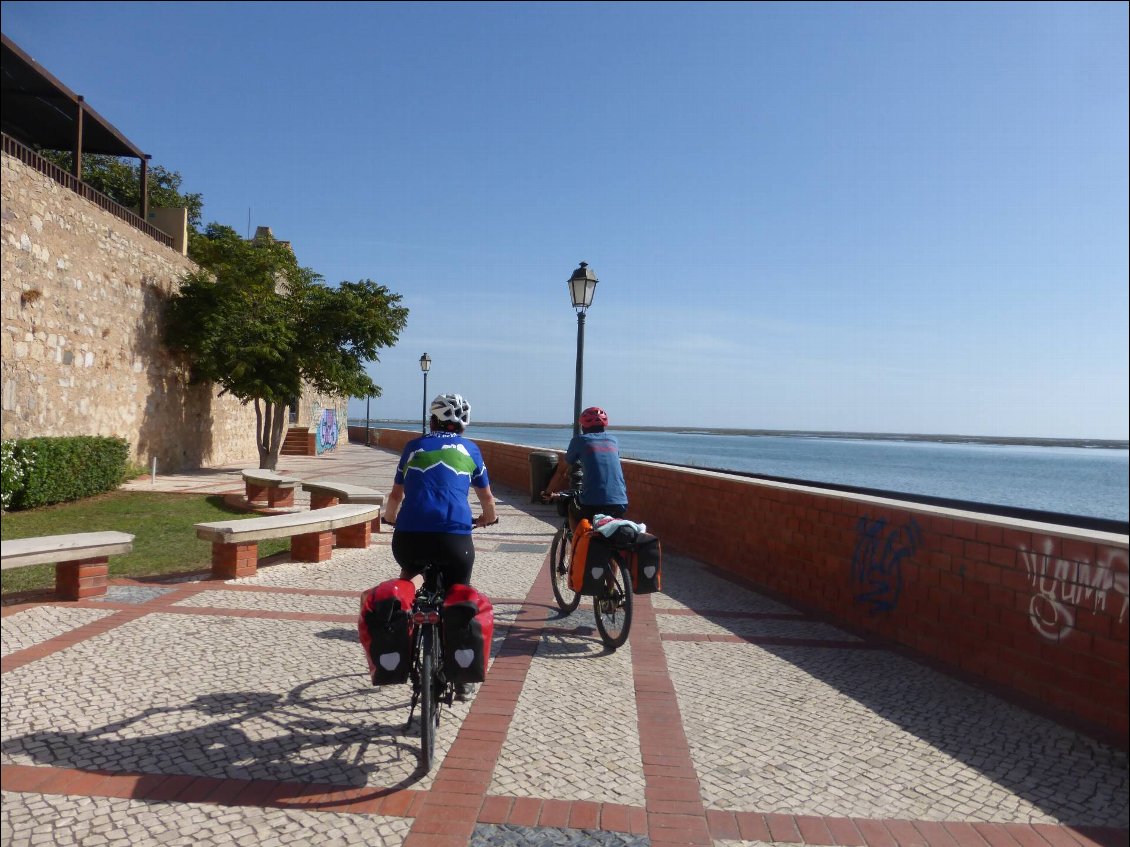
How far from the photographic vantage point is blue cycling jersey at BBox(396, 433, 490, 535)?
3771 mm

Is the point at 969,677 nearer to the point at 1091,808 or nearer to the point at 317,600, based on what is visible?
the point at 1091,808

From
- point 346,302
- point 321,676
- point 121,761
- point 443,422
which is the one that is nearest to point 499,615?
point 321,676

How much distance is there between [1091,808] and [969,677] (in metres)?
1.68

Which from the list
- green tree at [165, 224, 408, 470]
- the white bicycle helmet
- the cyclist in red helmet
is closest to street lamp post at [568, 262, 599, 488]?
the cyclist in red helmet

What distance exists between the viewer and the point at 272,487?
39.9ft

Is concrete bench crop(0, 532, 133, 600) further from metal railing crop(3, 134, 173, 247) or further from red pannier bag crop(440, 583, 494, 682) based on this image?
metal railing crop(3, 134, 173, 247)

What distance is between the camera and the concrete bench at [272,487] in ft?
39.0

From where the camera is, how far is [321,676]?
4.65m

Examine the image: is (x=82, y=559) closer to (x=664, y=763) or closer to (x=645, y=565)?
(x=645, y=565)

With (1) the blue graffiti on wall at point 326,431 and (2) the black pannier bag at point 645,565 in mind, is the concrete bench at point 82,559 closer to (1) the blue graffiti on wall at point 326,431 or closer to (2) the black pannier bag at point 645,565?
(2) the black pannier bag at point 645,565

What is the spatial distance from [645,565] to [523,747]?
6.45ft

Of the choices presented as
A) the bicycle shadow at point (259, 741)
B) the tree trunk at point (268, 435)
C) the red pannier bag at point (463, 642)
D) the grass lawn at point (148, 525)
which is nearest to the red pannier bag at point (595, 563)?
the bicycle shadow at point (259, 741)

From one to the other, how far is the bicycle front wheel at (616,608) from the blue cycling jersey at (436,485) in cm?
188

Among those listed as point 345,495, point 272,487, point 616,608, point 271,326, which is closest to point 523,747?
point 616,608
